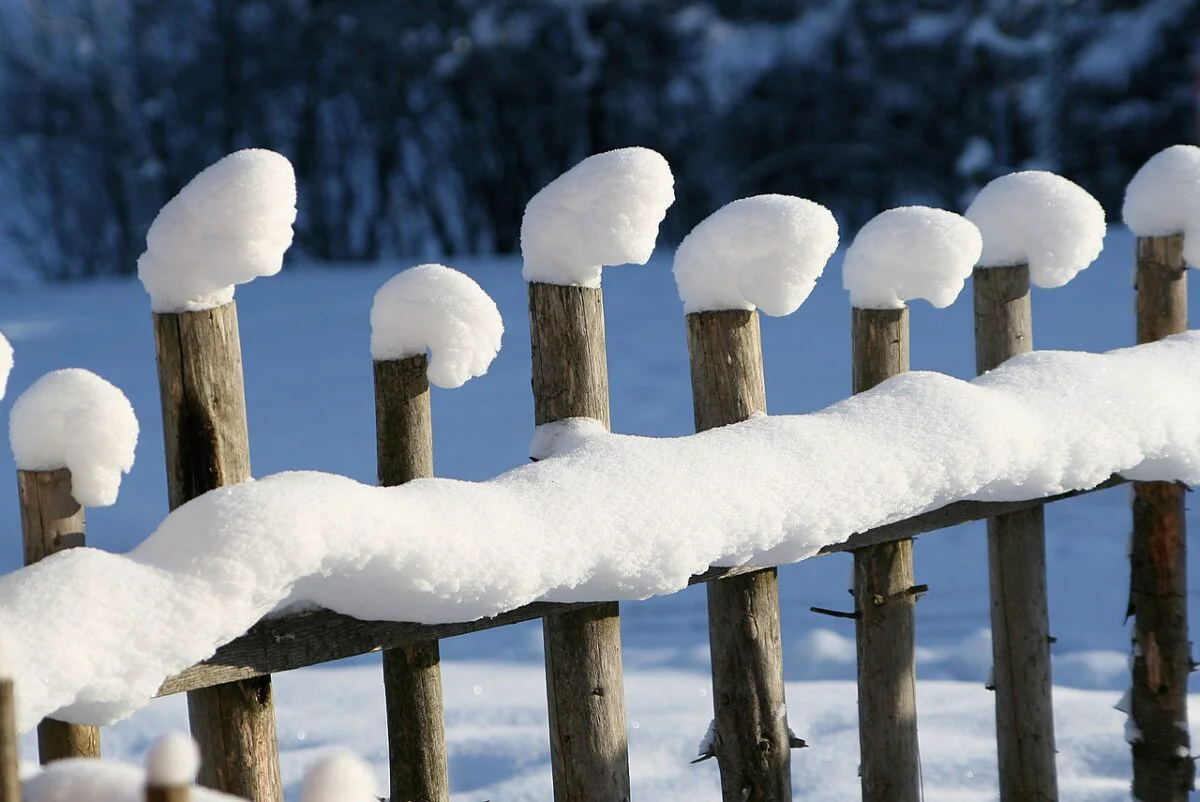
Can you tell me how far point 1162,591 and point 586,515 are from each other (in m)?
Answer: 1.54

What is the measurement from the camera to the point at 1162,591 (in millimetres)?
2717

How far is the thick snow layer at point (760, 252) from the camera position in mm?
1977

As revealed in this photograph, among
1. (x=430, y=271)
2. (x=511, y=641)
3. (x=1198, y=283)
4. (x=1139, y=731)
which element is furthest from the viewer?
(x=1198, y=283)

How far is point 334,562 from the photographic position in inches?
62.2

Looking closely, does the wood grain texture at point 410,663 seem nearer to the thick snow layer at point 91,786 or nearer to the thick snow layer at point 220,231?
the thick snow layer at point 220,231

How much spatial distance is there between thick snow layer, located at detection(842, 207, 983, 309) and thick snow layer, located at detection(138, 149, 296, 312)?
38.5 inches

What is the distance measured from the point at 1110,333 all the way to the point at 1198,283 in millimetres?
1238

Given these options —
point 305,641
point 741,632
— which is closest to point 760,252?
point 741,632

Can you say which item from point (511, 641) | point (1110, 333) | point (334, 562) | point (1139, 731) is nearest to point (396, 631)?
point (334, 562)

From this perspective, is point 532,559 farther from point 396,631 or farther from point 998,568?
point 998,568

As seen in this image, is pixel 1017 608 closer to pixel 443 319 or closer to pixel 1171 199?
pixel 1171 199

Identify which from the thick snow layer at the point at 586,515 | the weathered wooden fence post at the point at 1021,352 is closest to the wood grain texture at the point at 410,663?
the thick snow layer at the point at 586,515

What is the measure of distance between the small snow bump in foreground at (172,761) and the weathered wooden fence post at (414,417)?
971 millimetres

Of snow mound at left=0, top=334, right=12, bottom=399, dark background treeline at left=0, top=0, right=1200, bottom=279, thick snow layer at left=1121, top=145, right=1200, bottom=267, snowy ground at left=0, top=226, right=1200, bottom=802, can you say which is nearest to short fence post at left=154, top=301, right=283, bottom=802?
snow mound at left=0, top=334, right=12, bottom=399
